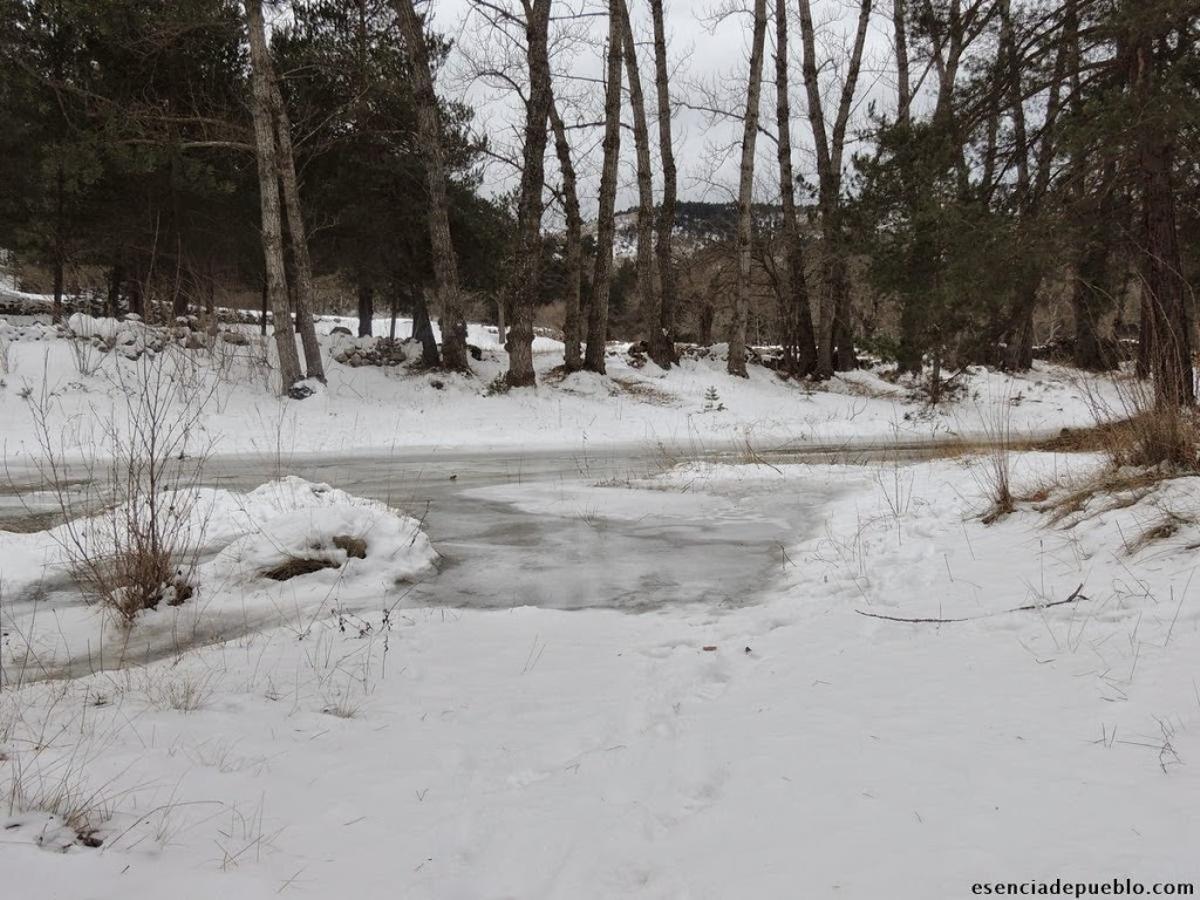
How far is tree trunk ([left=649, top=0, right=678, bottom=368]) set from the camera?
18859 mm

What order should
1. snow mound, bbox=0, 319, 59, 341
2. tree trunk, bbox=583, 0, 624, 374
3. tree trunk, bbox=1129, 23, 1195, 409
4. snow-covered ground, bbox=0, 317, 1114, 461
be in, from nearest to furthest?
1. tree trunk, bbox=1129, 23, 1195, 409
2. snow-covered ground, bbox=0, 317, 1114, 461
3. snow mound, bbox=0, 319, 59, 341
4. tree trunk, bbox=583, 0, 624, 374

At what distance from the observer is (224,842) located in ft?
6.36

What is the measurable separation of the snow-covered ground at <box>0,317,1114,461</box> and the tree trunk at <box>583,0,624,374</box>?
0.95 m

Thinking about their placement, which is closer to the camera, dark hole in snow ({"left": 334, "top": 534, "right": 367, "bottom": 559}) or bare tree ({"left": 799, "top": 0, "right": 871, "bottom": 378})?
dark hole in snow ({"left": 334, "top": 534, "right": 367, "bottom": 559})

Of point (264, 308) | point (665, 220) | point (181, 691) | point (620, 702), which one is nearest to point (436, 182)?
point (665, 220)

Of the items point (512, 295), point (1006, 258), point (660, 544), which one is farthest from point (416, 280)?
point (660, 544)

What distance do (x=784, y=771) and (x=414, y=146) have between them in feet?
57.5

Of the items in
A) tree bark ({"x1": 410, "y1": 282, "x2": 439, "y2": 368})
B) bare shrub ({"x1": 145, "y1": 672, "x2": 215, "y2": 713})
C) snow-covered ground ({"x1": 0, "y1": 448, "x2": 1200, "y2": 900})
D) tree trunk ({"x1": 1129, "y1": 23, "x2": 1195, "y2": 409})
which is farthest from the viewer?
tree bark ({"x1": 410, "y1": 282, "x2": 439, "y2": 368})

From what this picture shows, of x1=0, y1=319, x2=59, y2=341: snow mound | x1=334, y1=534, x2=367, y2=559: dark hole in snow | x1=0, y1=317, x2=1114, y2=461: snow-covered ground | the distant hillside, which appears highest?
the distant hillside

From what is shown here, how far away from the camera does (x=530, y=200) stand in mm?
14523

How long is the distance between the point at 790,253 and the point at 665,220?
11.1 ft

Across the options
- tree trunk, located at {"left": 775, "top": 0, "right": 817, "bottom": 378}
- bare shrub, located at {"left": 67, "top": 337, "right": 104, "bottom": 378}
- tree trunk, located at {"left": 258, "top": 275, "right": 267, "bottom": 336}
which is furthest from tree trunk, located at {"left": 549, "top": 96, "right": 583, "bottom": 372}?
bare shrub, located at {"left": 67, "top": 337, "right": 104, "bottom": 378}

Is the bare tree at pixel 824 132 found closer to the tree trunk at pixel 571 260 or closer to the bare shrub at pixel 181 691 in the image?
the tree trunk at pixel 571 260

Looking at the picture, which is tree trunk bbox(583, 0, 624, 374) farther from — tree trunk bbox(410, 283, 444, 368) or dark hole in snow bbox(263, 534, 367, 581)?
dark hole in snow bbox(263, 534, 367, 581)
